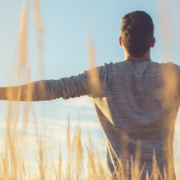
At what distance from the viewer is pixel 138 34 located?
5.65 ft

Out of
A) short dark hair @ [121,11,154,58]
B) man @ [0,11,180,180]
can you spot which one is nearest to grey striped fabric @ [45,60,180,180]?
man @ [0,11,180,180]

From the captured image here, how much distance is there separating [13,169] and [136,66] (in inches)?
31.1

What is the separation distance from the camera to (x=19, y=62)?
1.13 metres

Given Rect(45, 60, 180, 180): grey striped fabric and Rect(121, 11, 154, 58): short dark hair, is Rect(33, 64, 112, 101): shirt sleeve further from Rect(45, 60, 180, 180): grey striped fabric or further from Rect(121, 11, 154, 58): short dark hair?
Rect(121, 11, 154, 58): short dark hair

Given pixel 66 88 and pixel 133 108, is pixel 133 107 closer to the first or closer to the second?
pixel 133 108

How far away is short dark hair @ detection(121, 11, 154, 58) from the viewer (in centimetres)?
172

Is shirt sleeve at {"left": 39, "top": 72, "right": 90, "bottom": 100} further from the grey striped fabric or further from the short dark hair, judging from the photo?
the short dark hair

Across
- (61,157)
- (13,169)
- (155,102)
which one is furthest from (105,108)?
(13,169)

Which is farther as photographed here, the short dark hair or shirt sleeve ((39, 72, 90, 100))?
the short dark hair

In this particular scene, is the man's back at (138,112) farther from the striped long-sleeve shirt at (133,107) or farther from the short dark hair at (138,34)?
the short dark hair at (138,34)

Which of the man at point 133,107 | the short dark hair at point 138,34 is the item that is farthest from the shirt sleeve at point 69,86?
the short dark hair at point 138,34

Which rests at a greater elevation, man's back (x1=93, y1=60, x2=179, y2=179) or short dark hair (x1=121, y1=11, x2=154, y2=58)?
short dark hair (x1=121, y1=11, x2=154, y2=58)

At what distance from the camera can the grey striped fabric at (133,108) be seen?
1.60 m

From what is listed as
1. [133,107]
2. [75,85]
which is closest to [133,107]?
[133,107]
